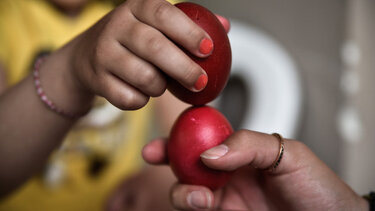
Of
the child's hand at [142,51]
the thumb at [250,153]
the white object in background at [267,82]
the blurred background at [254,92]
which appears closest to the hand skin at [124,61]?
the child's hand at [142,51]

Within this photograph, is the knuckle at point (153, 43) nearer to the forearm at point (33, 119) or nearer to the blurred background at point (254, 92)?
the forearm at point (33, 119)

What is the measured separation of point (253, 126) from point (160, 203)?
45 cm

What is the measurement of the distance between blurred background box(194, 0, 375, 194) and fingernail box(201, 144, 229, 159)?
2.29 feet

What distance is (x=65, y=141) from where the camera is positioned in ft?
3.29

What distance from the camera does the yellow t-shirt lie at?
100 cm

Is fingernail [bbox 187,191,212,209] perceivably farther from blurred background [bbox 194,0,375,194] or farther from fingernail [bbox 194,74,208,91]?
blurred background [bbox 194,0,375,194]

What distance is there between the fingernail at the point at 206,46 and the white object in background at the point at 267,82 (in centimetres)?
74

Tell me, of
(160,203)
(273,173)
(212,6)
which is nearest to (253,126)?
(160,203)

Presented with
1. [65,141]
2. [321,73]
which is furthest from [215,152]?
[321,73]

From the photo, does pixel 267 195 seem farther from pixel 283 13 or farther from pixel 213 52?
pixel 283 13

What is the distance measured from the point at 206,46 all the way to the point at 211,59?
3cm

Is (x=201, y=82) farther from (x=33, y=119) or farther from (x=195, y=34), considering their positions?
(x=33, y=119)

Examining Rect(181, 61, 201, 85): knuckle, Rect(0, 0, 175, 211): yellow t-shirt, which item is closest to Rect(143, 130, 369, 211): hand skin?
Rect(181, 61, 201, 85): knuckle

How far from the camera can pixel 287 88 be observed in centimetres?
116
